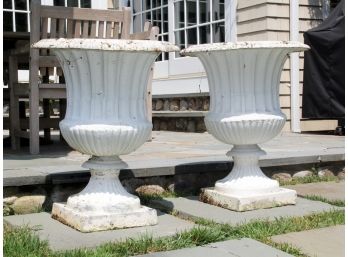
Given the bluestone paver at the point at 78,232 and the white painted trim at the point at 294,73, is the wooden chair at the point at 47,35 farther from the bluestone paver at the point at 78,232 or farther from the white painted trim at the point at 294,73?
the white painted trim at the point at 294,73

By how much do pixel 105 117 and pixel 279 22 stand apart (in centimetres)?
485

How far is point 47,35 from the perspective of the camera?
14.7ft

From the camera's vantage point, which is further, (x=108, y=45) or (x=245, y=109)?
(x=245, y=109)

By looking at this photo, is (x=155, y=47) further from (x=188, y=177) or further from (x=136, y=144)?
(x=188, y=177)

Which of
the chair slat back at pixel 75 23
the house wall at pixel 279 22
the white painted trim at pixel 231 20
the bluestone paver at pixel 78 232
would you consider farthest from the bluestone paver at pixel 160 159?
the white painted trim at pixel 231 20

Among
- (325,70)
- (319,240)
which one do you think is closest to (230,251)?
(319,240)

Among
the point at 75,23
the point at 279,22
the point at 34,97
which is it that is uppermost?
the point at 279,22

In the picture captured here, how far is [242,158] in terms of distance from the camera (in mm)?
3436

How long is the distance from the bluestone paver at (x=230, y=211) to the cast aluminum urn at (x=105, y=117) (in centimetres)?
37

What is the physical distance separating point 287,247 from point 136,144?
37.1 inches

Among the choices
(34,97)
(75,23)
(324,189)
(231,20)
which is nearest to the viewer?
(324,189)

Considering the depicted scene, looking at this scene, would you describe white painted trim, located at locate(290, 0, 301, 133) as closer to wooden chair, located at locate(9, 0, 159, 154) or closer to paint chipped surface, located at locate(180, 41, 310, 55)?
wooden chair, located at locate(9, 0, 159, 154)

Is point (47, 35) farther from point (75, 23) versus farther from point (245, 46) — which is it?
point (245, 46)

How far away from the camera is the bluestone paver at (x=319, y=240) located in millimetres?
2508
